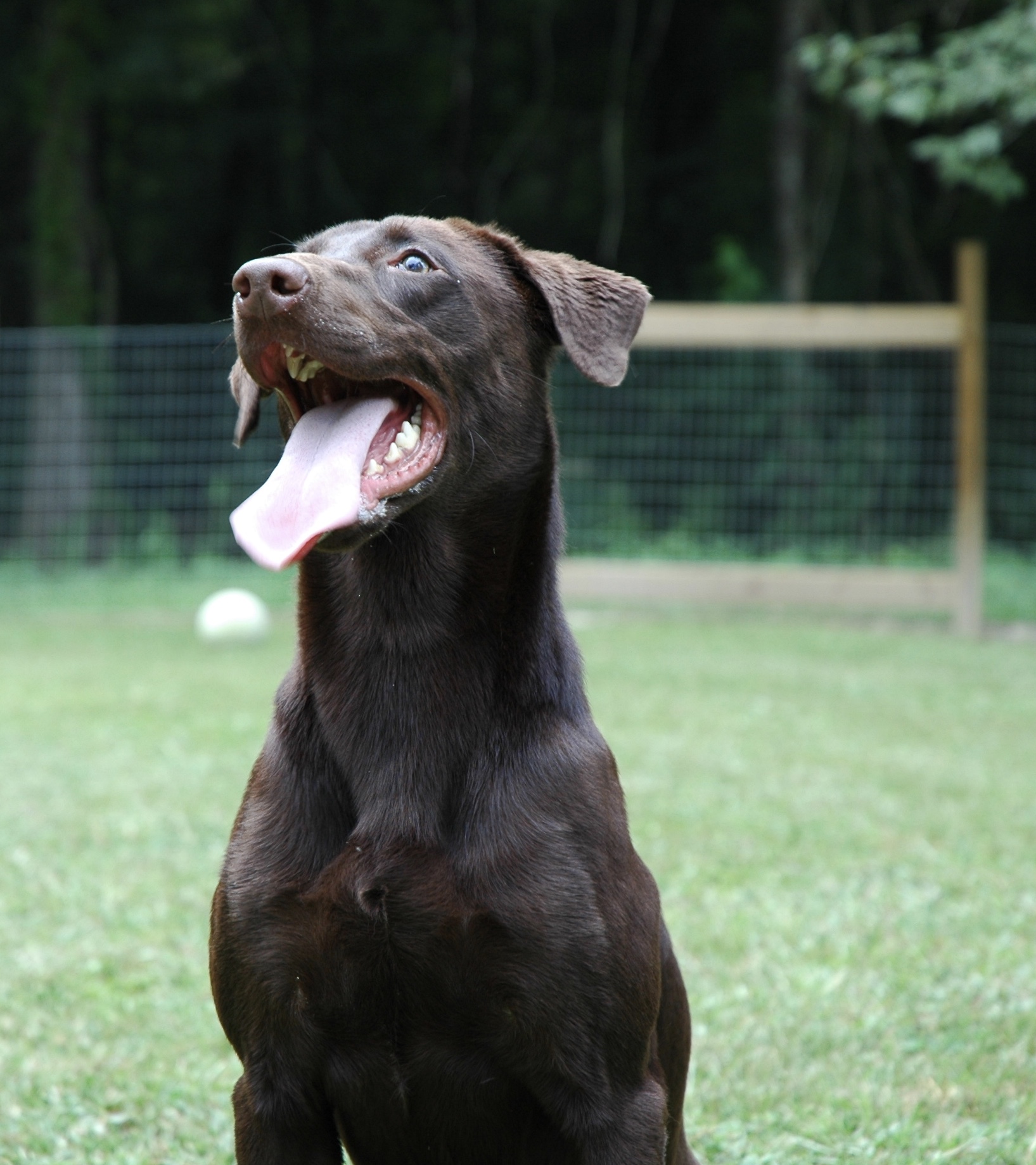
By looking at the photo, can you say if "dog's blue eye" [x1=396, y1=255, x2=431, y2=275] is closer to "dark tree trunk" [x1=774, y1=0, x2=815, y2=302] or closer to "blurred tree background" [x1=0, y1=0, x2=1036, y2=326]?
"dark tree trunk" [x1=774, y1=0, x2=815, y2=302]

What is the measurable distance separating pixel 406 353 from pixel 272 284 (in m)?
0.22

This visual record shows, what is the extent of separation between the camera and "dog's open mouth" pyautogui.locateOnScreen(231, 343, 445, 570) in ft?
6.46

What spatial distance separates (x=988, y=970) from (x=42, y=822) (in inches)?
120

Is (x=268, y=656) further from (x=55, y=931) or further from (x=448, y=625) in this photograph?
(x=448, y=625)

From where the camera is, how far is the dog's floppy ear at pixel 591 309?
229 cm

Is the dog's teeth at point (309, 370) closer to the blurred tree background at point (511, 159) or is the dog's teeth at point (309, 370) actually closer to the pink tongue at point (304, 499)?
the pink tongue at point (304, 499)

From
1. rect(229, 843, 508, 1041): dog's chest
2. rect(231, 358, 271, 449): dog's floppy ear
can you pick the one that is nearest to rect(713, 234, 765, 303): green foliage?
rect(231, 358, 271, 449): dog's floppy ear

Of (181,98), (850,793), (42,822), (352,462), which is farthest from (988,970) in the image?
(181,98)

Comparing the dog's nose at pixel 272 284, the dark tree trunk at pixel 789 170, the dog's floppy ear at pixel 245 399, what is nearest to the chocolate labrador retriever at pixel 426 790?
the dog's nose at pixel 272 284

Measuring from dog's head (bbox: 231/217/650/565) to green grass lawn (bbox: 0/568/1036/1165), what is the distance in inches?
53.2

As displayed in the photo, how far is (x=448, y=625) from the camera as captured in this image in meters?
2.19

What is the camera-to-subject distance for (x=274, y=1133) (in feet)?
6.55

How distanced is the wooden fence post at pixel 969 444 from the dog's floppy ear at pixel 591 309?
8019 mm

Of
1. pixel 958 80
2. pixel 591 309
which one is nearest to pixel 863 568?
pixel 958 80
